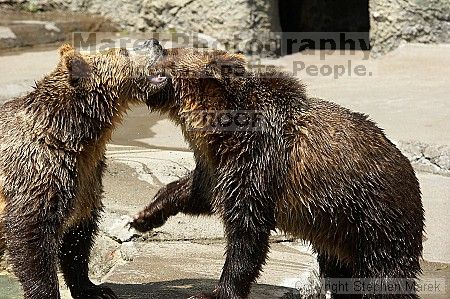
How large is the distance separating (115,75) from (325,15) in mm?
12783

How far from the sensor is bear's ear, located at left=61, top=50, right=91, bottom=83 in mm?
5727

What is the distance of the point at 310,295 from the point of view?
20.1 feet

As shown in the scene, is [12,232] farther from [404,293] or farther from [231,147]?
[404,293]

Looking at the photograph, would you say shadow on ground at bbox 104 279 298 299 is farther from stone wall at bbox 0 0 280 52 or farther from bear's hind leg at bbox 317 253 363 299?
stone wall at bbox 0 0 280 52

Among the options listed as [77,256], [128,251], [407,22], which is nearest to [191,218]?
[128,251]

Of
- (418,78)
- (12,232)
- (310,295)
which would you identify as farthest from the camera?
(418,78)

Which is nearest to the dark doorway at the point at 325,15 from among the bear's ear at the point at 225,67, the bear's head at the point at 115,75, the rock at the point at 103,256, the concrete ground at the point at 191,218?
the concrete ground at the point at 191,218

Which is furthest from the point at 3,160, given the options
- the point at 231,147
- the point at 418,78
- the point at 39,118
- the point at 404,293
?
the point at 418,78

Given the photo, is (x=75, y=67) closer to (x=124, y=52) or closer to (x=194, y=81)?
(x=124, y=52)

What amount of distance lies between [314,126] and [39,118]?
5.73 feet

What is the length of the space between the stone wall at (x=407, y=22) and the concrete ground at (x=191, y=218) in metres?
0.81

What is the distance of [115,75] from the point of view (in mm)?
5781

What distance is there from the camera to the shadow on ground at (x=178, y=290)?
5852 millimetres

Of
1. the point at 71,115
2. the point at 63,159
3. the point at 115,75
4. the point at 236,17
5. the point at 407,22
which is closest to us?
the point at 63,159
